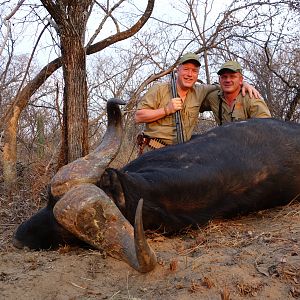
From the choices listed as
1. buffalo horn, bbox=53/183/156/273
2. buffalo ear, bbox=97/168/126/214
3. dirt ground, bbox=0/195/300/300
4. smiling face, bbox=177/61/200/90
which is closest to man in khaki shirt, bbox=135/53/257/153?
smiling face, bbox=177/61/200/90

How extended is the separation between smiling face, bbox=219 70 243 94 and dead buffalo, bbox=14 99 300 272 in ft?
3.53

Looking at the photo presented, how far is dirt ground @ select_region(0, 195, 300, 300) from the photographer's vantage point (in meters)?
2.28

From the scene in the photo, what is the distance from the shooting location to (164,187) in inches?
123

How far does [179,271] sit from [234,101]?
306cm

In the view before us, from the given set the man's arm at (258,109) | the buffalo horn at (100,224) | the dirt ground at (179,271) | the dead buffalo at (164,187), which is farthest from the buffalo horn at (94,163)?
the man's arm at (258,109)

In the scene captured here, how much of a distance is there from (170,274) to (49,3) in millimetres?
3633

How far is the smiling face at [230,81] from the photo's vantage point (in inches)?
202

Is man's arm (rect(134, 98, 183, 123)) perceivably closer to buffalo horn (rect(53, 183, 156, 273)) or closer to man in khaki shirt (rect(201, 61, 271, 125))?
man in khaki shirt (rect(201, 61, 271, 125))

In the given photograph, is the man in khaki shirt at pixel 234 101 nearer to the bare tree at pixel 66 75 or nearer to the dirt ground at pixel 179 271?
the bare tree at pixel 66 75

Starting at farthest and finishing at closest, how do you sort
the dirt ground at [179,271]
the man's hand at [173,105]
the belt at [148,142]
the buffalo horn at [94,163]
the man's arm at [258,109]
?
the belt at [148,142]
the man's hand at [173,105]
the man's arm at [258,109]
the buffalo horn at [94,163]
the dirt ground at [179,271]

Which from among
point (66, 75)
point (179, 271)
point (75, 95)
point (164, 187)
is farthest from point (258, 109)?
point (179, 271)

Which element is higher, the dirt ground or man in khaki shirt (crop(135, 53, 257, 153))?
man in khaki shirt (crop(135, 53, 257, 153))

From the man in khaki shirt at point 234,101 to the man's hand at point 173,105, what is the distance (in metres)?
0.49

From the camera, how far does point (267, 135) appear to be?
3.88 m
